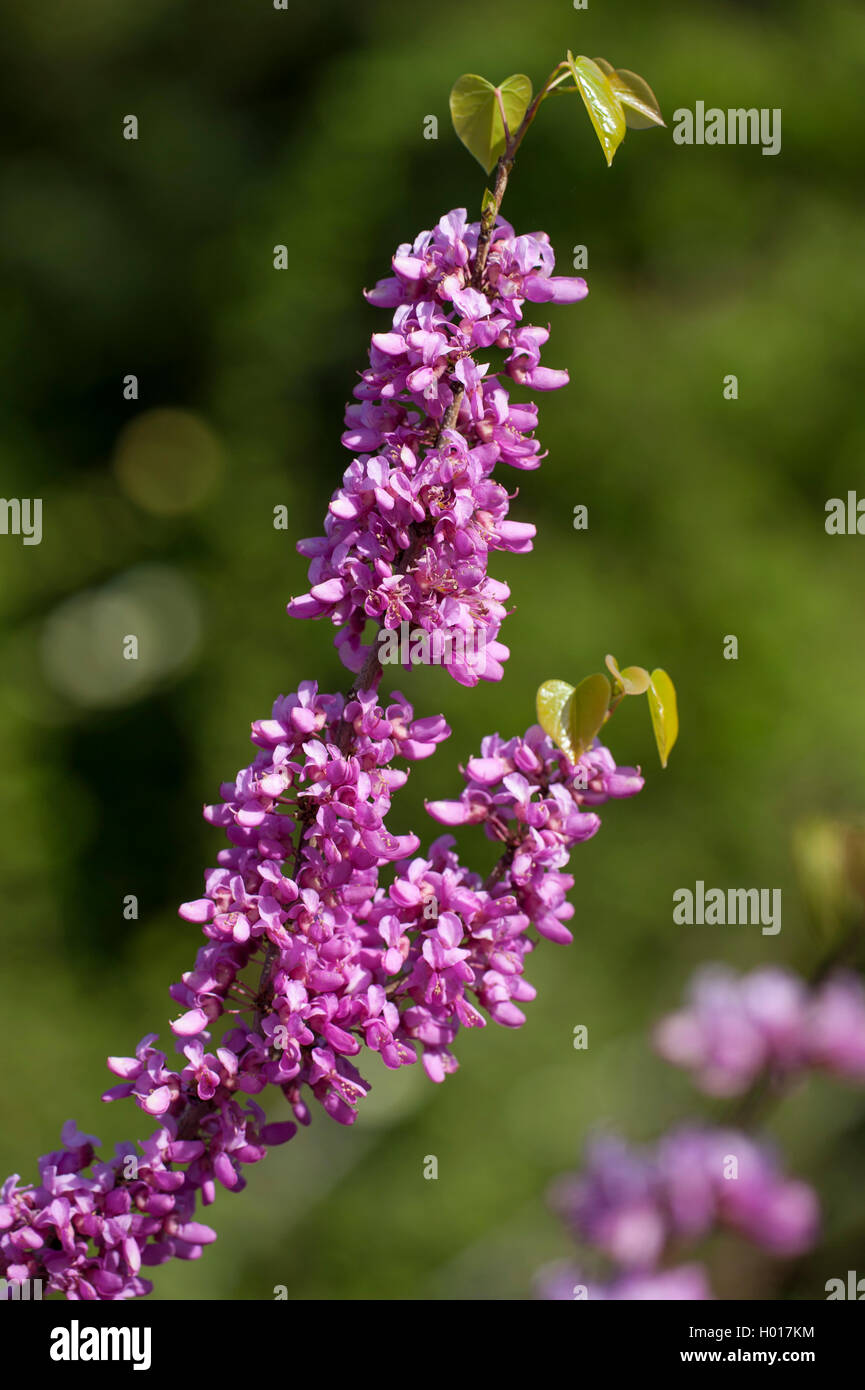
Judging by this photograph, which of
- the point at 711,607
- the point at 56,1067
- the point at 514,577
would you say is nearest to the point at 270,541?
the point at 514,577

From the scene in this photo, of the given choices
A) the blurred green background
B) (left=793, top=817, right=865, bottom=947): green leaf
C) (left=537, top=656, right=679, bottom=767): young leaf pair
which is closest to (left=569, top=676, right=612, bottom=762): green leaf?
(left=537, top=656, right=679, bottom=767): young leaf pair

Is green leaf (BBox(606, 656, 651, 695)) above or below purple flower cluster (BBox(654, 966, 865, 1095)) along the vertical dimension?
above

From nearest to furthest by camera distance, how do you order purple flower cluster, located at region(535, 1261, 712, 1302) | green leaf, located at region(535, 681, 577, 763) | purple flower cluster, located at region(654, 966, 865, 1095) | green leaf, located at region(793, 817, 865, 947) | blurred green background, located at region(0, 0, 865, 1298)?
1. green leaf, located at region(535, 681, 577, 763)
2. green leaf, located at region(793, 817, 865, 947)
3. purple flower cluster, located at region(535, 1261, 712, 1302)
4. purple flower cluster, located at region(654, 966, 865, 1095)
5. blurred green background, located at region(0, 0, 865, 1298)

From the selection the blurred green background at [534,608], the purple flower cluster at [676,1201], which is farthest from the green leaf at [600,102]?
Result: the blurred green background at [534,608]

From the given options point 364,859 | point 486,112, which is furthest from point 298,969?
point 486,112

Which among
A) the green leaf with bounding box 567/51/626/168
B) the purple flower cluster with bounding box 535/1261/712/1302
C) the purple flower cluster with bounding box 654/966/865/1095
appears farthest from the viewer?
the purple flower cluster with bounding box 654/966/865/1095

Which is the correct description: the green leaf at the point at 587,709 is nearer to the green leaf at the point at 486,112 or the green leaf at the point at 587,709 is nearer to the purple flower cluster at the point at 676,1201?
the green leaf at the point at 486,112

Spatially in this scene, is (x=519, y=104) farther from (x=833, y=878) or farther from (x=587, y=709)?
(x=833, y=878)

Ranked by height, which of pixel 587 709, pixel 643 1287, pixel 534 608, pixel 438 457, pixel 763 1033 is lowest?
pixel 643 1287

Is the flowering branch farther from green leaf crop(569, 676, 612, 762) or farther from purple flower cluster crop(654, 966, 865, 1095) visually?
purple flower cluster crop(654, 966, 865, 1095)
